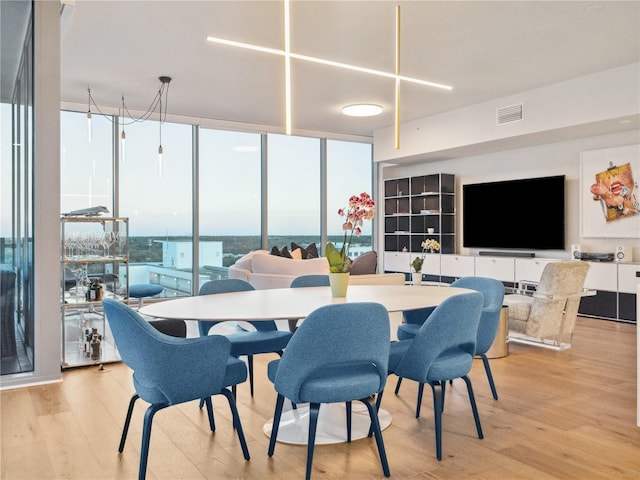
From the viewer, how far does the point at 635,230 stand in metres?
6.39

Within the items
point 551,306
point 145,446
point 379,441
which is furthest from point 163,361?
point 551,306

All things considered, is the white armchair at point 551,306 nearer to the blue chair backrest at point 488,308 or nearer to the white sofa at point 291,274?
the white sofa at point 291,274

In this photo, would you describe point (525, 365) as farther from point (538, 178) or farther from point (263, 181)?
point (263, 181)

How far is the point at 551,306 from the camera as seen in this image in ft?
15.3

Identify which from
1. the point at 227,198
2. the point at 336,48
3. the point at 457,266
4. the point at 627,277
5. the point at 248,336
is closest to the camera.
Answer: the point at 248,336

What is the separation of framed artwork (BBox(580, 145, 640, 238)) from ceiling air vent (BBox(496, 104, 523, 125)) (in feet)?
3.52

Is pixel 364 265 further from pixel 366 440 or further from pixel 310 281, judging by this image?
pixel 366 440

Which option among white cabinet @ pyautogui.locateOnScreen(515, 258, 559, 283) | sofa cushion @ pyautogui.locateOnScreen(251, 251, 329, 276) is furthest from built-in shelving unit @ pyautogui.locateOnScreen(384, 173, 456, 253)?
sofa cushion @ pyautogui.locateOnScreen(251, 251, 329, 276)

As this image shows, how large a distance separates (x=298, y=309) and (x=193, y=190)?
19.7 ft

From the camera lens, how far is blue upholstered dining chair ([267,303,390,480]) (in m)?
2.10

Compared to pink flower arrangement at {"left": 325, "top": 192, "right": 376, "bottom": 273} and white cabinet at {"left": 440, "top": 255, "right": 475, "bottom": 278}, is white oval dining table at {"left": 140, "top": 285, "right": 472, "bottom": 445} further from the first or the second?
white cabinet at {"left": 440, "top": 255, "right": 475, "bottom": 278}

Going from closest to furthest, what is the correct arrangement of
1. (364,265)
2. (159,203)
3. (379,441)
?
(379,441) < (364,265) < (159,203)

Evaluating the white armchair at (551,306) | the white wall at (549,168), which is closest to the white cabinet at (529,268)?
the white wall at (549,168)

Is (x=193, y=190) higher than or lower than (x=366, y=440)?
higher
